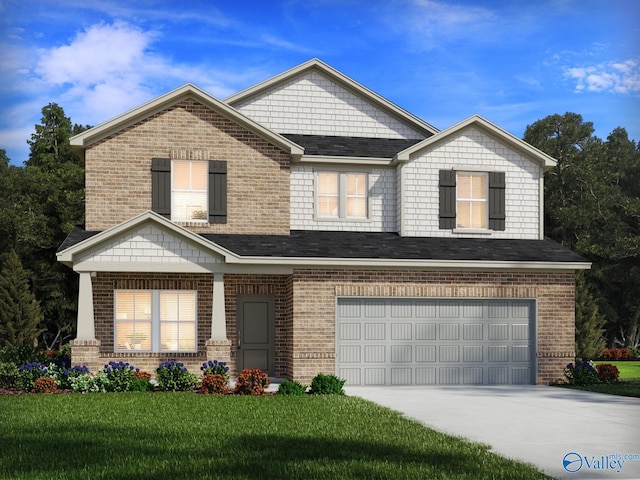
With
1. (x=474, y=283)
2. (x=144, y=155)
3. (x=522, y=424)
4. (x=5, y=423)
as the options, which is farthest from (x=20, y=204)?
(x=522, y=424)

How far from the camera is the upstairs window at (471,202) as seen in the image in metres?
23.7

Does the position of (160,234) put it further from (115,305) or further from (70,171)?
(70,171)

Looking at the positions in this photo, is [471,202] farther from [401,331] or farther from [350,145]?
[401,331]

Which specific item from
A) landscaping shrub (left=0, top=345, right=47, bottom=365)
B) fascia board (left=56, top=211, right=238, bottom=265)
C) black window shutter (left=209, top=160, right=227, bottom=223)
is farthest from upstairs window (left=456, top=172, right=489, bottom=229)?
landscaping shrub (left=0, top=345, right=47, bottom=365)

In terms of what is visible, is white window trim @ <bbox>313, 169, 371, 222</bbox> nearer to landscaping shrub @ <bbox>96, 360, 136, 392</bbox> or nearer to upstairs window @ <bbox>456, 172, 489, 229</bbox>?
upstairs window @ <bbox>456, 172, 489, 229</bbox>

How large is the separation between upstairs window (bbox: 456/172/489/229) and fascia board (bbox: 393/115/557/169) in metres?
1.18

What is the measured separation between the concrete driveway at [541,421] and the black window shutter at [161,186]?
6.87 metres

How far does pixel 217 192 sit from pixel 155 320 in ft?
12.5

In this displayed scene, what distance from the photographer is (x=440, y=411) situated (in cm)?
1571

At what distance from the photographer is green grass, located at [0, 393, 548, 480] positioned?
936cm

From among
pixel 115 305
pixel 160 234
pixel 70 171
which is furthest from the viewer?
pixel 70 171

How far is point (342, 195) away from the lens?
23594 mm

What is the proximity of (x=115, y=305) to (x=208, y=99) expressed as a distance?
6.03m

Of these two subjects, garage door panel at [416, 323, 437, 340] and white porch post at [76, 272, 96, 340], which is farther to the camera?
garage door panel at [416, 323, 437, 340]
